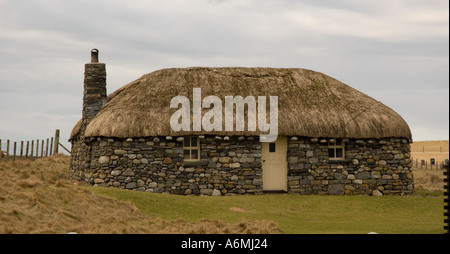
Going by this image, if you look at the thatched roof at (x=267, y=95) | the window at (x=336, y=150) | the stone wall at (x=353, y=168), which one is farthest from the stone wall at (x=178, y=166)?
the window at (x=336, y=150)

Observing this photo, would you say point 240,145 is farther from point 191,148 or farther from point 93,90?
point 93,90

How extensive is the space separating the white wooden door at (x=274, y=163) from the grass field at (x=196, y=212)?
112 centimetres

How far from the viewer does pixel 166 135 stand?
2648cm

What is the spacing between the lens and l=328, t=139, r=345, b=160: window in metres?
27.8

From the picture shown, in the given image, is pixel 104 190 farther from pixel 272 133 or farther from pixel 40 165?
pixel 40 165

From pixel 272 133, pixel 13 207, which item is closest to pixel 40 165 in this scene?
Result: pixel 272 133

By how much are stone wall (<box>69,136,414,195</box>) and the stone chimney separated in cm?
189

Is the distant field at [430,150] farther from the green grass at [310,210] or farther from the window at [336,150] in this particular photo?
the green grass at [310,210]

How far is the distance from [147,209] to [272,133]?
705 centimetres

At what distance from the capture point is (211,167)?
87.9ft

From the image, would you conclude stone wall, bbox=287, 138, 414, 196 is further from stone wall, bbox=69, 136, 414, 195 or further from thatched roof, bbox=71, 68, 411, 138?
thatched roof, bbox=71, 68, 411, 138

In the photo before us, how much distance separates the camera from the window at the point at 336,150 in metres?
27.8

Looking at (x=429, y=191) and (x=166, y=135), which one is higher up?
(x=166, y=135)
